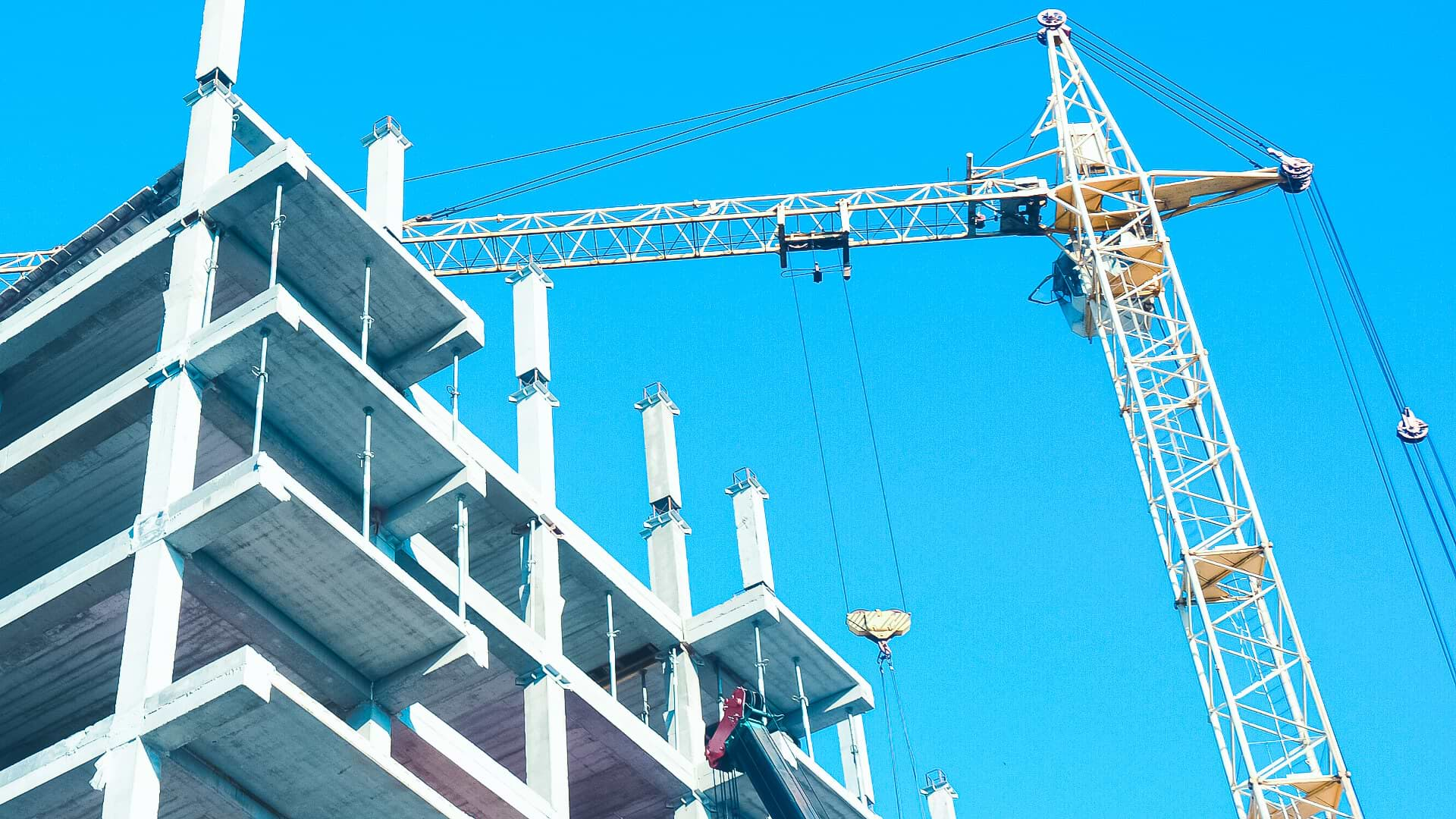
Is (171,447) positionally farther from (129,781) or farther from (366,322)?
(129,781)

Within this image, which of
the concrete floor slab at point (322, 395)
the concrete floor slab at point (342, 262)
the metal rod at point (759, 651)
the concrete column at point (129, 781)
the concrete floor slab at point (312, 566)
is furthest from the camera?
the metal rod at point (759, 651)

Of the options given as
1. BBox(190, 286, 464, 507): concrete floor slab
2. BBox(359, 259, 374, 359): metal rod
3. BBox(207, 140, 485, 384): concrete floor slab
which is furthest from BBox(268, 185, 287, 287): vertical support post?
BBox(359, 259, 374, 359): metal rod

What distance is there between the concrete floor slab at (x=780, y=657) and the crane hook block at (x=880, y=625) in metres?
7.54

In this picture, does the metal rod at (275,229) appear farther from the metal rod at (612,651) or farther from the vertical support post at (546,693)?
the metal rod at (612,651)

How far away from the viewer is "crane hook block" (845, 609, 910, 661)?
2238 inches

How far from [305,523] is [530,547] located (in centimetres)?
966

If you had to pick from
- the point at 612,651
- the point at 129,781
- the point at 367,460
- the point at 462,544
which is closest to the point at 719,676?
the point at 612,651

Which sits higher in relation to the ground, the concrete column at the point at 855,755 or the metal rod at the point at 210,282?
the metal rod at the point at 210,282

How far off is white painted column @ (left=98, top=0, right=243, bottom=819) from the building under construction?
0.07 meters

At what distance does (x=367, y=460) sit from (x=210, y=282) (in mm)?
4703

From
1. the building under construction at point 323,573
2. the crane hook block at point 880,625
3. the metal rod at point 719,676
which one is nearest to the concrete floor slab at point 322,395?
the building under construction at point 323,573

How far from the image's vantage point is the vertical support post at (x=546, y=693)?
38.7m

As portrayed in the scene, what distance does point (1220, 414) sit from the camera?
5956cm

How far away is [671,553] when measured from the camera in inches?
1852
